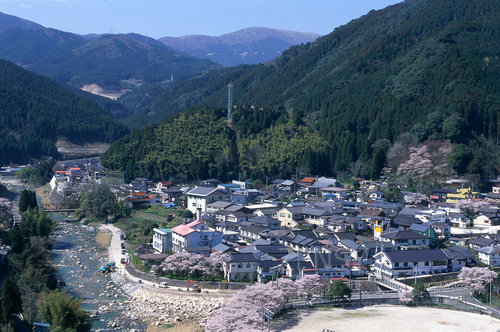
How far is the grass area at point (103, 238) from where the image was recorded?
115 ft

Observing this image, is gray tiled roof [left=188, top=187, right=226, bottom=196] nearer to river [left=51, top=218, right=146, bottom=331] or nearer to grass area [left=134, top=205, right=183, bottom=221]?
grass area [left=134, top=205, right=183, bottom=221]

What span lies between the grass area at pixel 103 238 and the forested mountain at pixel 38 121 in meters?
39.9

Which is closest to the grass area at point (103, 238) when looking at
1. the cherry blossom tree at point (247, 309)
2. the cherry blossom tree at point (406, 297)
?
the cherry blossom tree at point (247, 309)

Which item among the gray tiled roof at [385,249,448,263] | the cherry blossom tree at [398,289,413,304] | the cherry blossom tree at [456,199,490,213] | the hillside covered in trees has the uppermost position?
the hillside covered in trees

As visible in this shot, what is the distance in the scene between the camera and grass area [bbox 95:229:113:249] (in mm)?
35075

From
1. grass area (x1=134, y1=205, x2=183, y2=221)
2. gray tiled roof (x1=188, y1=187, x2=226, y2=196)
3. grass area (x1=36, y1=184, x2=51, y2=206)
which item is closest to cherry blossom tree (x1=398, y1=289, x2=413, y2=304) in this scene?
gray tiled roof (x1=188, y1=187, x2=226, y2=196)

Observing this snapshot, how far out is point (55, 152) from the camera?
7756cm

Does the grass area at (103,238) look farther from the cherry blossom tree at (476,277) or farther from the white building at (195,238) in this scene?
the cherry blossom tree at (476,277)

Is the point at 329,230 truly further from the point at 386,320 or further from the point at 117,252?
the point at 117,252

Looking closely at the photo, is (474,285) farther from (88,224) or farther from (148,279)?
(88,224)

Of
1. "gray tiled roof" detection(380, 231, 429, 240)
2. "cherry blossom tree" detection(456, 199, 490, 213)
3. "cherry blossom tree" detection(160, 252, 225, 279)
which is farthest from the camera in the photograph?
"cherry blossom tree" detection(456, 199, 490, 213)

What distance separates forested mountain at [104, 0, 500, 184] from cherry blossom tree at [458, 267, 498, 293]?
1655cm

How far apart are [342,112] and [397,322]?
122ft

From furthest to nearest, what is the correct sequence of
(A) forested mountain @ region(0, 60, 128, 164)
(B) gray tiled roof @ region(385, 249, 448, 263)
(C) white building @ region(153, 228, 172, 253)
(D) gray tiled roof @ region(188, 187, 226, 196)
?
(A) forested mountain @ region(0, 60, 128, 164) → (D) gray tiled roof @ region(188, 187, 226, 196) → (C) white building @ region(153, 228, 172, 253) → (B) gray tiled roof @ region(385, 249, 448, 263)
